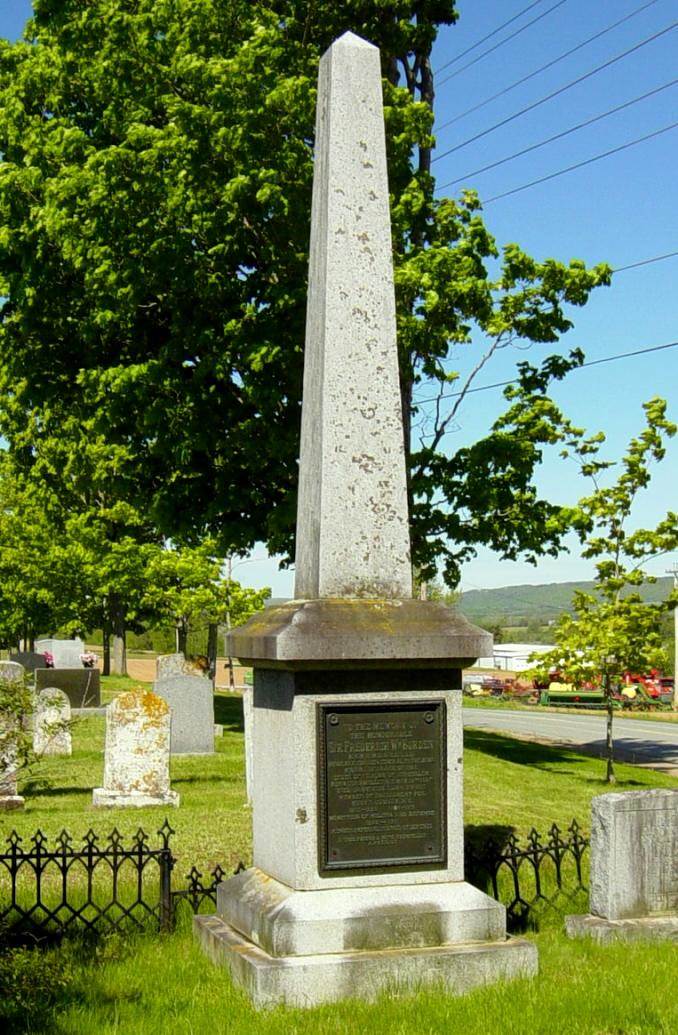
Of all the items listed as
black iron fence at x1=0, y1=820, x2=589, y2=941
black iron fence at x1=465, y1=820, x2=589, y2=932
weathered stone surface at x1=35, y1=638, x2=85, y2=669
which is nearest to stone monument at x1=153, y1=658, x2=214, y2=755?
black iron fence at x1=0, y1=820, x2=589, y2=941

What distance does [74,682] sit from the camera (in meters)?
26.2

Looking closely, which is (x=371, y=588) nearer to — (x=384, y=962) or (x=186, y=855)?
(x=384, y=962)

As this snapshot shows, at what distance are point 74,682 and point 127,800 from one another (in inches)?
494

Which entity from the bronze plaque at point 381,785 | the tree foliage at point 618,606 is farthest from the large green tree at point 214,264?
the bronze plaque at point 381,785

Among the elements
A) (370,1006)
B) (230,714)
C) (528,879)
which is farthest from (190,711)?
(370,1006)

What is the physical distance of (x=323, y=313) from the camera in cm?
714

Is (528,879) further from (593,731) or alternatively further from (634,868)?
(593,731)

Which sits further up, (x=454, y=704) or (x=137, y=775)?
(x=454, y=704)

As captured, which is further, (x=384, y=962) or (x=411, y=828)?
(x=411, y=828)

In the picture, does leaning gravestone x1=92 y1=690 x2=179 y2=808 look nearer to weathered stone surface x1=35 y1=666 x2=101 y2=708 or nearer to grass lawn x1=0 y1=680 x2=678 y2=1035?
grass lawn x1=0 y1=680 x2=678 y2=1035

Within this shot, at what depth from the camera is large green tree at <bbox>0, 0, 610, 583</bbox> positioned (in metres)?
16.8

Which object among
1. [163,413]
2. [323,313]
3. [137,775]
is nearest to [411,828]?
[323,313]

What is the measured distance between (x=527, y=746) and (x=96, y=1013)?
19106 millimetres

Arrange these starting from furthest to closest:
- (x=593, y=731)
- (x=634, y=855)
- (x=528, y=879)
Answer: (x=593, y=731)
(x=528, y=879)
(x=634, y=855)
